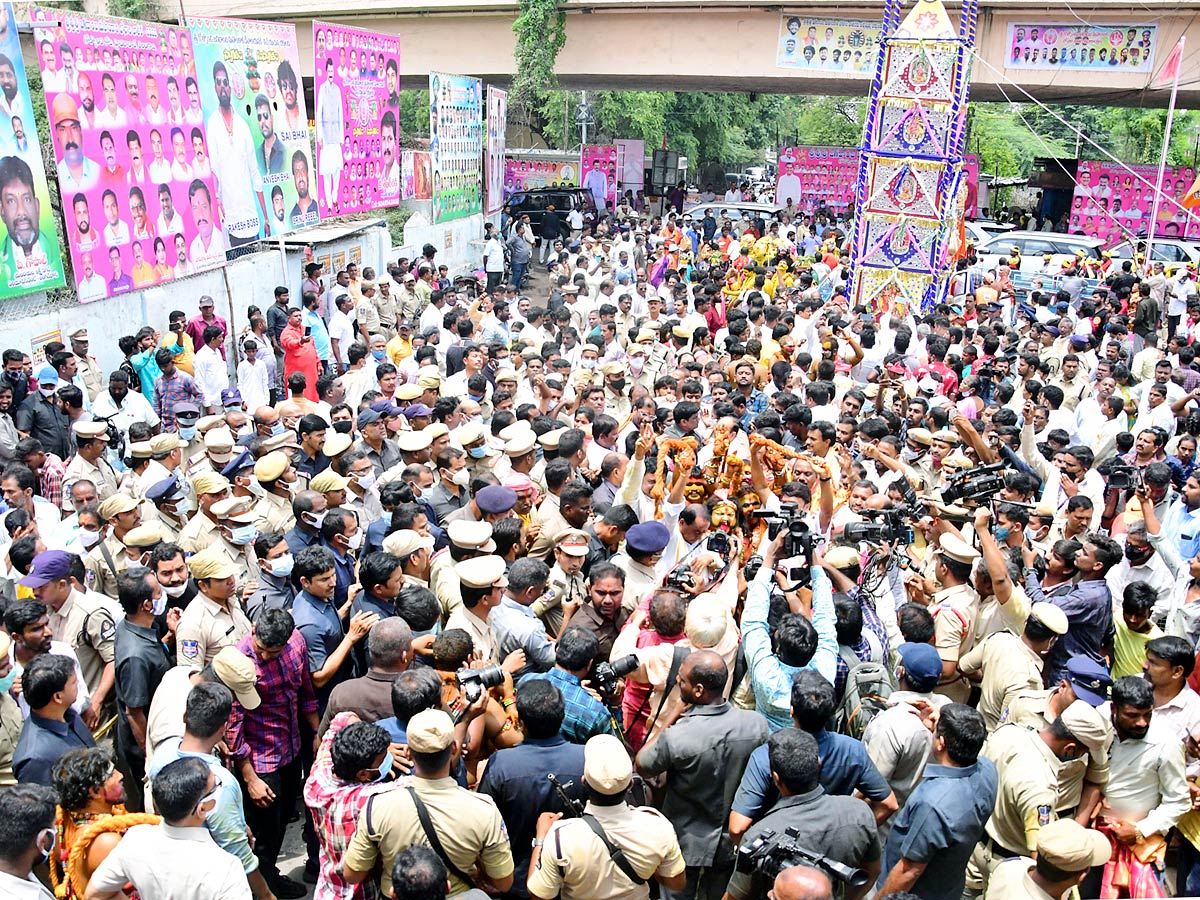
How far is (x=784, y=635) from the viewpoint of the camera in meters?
3.96

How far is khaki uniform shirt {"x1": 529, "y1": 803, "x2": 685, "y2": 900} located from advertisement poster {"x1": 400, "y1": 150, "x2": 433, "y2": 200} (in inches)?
606

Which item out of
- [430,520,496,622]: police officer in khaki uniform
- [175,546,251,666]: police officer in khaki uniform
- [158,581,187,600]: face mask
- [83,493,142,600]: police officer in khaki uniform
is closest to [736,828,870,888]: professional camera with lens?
[430,520,496,622]: police officer in khaki uniform

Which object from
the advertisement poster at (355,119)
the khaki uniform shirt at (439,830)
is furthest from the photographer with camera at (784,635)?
the advertisement poster at (355,119)

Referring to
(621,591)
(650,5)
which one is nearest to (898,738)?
(621,591)

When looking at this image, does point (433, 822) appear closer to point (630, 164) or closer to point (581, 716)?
point (581, 716)

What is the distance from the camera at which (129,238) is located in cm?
1024

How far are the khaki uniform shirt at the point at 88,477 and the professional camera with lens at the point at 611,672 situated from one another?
3.76m

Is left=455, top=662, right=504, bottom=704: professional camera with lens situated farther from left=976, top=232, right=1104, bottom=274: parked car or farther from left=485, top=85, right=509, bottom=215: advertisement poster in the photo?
left=485, top=85, right=509, bottom=215: advertisement poster

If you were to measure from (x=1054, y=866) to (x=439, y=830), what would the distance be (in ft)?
6.21

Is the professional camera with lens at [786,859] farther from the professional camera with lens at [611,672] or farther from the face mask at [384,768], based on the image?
the face mask at [384,768]

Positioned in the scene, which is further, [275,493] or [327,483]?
[275,493]

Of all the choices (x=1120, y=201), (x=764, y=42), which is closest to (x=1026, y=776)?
(x=764, y=42)

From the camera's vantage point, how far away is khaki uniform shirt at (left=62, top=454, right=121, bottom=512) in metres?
6.24

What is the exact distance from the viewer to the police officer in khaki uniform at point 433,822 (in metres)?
3.23
